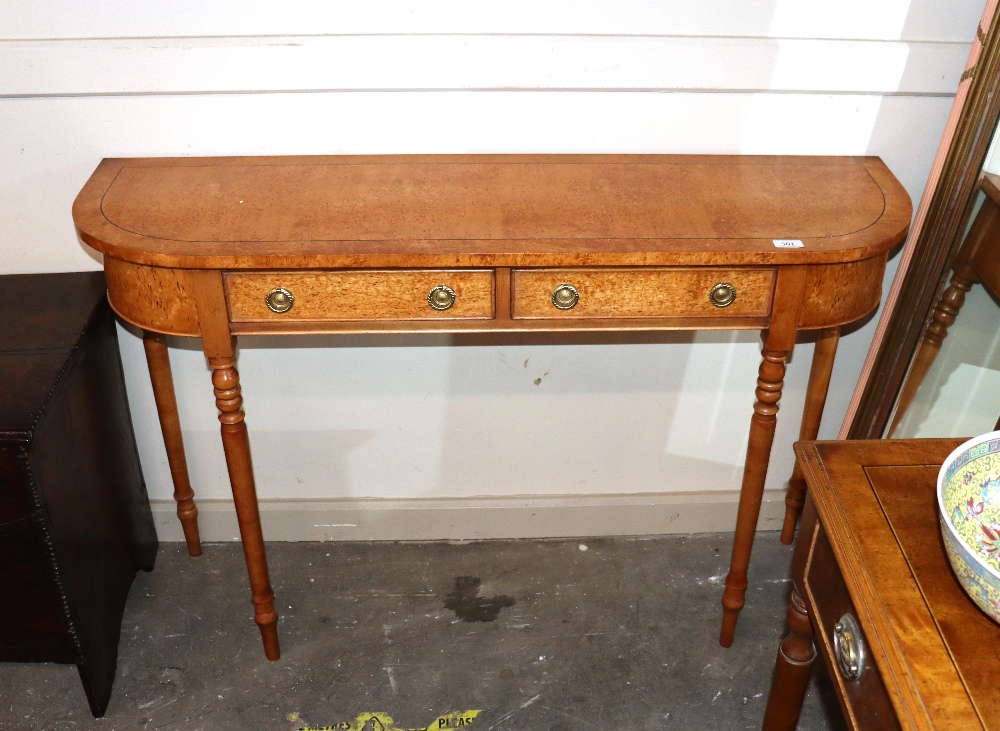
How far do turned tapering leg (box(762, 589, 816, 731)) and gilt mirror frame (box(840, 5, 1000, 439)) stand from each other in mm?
827

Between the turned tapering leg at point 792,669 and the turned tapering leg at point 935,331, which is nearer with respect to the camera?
the turned tapering leg at point 792,669

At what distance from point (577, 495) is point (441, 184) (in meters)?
1.07

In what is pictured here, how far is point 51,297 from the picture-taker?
7.02 feet

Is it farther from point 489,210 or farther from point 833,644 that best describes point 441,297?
point 833,644

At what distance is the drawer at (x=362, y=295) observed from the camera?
174cm

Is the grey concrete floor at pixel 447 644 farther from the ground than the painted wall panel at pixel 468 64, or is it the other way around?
the painted wall panel at pixel 468 64

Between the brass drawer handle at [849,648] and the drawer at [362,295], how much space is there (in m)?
0.82

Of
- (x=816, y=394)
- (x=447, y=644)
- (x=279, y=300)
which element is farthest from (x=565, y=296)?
(x=447, y=644)

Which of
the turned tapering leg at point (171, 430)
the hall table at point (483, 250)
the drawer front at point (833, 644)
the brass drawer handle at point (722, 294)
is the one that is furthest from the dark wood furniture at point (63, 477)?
the drawer front at point (833, 644)

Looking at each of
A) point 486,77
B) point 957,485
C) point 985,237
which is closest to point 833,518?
point 957,485

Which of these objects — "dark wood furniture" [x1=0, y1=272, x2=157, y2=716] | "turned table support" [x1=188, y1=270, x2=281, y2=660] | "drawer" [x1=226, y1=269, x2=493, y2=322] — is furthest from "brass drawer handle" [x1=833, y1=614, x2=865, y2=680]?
"dark wood furniture" [x1=0, y1=272, x2=157, y2=716]

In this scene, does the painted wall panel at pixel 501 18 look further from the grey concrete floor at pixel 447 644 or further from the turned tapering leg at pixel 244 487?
the grey concrete floor at pixel 447 644

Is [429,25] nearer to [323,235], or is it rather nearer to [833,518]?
[323,235]

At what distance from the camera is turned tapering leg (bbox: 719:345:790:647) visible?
192 cm
